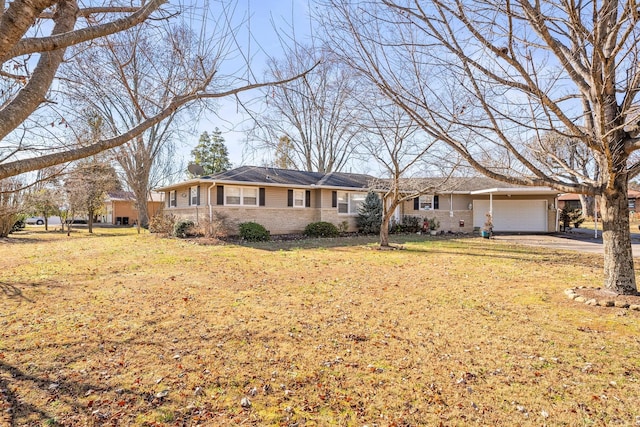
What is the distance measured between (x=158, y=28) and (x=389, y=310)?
16.3 feet

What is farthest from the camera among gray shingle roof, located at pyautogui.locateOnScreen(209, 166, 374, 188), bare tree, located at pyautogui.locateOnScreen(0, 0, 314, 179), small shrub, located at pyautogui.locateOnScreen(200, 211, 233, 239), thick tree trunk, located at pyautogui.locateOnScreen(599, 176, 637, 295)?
gray shingle roof, located at pyautogui.locateOnScreen(209, 166, 374, 188)

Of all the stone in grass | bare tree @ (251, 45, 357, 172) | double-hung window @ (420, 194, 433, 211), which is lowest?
the stone in grass

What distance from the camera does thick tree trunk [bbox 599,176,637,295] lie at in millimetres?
6004

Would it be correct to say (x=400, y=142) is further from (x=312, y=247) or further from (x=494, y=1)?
(x=494, y=1)

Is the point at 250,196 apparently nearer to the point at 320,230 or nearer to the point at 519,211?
the point at 320,230

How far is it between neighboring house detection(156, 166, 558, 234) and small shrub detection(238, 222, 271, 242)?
99cm

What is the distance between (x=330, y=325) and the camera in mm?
4977

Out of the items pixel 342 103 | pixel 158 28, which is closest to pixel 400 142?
pixel 342 103

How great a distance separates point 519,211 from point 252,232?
16.9m

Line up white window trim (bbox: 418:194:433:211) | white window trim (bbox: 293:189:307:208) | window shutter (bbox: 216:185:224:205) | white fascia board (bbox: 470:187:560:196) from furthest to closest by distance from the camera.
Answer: white window trim (bbox: 418:194:433:211)
white fascia board (bbox: 470:187:560:196)
white window trim (bbox: 293:189:307:208)
window shutter (bbox: 216:185:224:205)

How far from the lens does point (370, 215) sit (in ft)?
66.7

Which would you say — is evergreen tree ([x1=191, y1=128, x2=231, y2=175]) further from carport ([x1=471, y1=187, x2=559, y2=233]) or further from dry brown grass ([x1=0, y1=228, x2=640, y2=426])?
dry brown grass ([x1=0, y1=228, x2=640, y2=426])

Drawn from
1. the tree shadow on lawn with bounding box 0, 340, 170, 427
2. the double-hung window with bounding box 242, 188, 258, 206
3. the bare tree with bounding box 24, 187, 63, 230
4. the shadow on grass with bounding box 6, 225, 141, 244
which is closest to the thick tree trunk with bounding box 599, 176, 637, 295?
the tree shadow on lawn with bounding box 0, 340, 170, 427

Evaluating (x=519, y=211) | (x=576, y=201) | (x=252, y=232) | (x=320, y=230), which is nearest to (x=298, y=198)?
(x=320, y=230)
